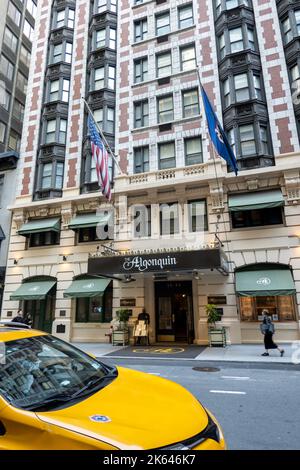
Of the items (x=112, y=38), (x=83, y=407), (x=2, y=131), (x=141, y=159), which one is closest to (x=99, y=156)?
(x=141, y=159)

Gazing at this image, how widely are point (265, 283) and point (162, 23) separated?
64.8 feet

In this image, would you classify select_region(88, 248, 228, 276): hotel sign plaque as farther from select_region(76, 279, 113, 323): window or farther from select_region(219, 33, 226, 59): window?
select_region(219, 33, 226, 59): window

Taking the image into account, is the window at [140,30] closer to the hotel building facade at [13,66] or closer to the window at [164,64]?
the window at [164,64]

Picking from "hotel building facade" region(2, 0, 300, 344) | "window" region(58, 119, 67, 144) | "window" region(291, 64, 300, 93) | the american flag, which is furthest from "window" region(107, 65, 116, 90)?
"window" region(291, 64, 300, 93)

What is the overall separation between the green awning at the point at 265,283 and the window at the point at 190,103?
35.5ft

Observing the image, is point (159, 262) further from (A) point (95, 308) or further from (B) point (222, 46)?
(B) point (222, 46)

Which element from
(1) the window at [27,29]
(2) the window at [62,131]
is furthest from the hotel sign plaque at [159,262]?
(1) the window at [27,29]

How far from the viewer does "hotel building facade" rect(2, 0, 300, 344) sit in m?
15.9

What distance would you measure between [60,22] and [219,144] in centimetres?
2111

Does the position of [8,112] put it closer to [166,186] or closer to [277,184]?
[166,186]

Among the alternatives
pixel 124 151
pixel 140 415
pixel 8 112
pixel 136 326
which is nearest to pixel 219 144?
pixel 124 151

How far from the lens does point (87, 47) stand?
77.8ft

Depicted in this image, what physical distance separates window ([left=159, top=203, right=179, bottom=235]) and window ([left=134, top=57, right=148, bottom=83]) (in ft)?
32.5

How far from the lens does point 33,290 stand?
63.4 feet
